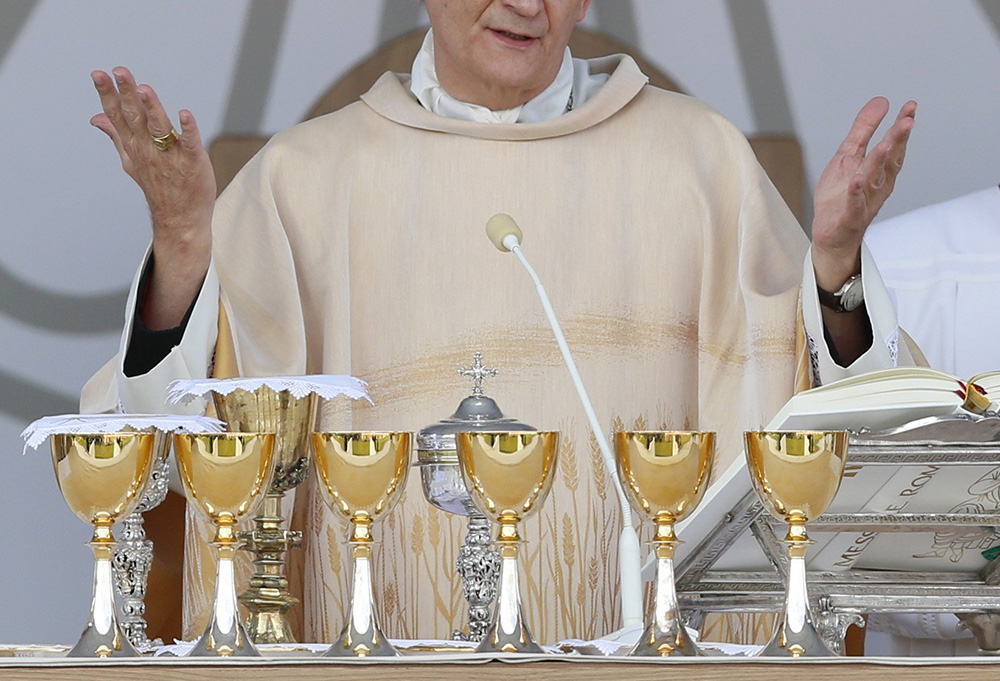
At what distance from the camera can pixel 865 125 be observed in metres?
2.43

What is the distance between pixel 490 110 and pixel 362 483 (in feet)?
5.13

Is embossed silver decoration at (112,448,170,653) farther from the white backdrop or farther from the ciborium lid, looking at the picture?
the white backdrop

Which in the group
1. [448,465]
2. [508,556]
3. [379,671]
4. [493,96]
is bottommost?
[379,671]

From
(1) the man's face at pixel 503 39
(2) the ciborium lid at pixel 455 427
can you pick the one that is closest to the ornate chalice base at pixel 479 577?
(2) the ciborium lid at pixel 455 427

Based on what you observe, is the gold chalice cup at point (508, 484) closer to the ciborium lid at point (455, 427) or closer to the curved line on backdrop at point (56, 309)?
the ciborium lid at point (455, 427)

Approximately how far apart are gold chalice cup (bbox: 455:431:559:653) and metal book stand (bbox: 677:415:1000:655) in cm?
35

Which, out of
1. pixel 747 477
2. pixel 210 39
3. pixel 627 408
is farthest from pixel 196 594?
pixel 210 39

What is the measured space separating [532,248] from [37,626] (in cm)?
184

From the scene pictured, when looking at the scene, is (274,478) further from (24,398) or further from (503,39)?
(24,398)

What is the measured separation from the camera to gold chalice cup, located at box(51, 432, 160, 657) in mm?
1729

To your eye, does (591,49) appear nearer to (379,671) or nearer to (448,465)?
(448,465)

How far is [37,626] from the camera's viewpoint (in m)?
4.26

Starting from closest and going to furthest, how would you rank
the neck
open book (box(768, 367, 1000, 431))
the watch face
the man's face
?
open book (box(768, 367, 1000, 431))
the watch face
the man's face
the neck

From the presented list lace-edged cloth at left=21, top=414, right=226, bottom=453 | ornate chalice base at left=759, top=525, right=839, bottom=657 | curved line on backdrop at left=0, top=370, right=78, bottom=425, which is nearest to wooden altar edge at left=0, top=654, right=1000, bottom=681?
ornate chalice base at left=759, top=525, right=839, bottom=657
